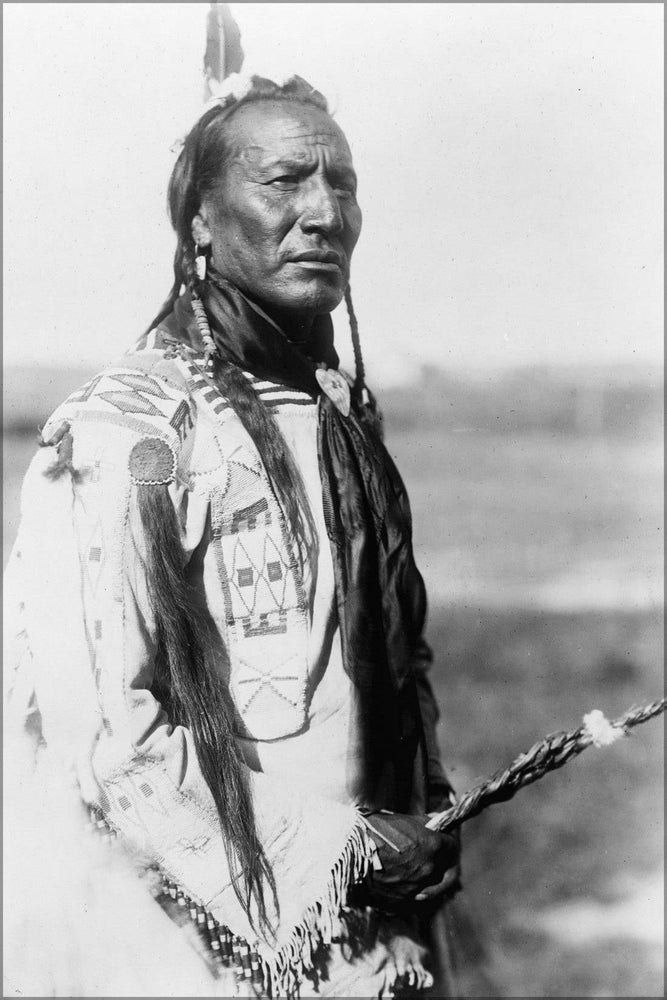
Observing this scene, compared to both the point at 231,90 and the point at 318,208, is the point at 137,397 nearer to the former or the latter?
the point at 318,208

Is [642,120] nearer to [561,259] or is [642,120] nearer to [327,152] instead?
[561,259]

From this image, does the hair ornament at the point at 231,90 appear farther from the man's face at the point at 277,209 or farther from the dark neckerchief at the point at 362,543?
the dark neckerchief at the point at 362,543

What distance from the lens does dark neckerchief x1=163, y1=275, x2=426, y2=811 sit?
2.22 metres

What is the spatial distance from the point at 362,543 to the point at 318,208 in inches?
25.6

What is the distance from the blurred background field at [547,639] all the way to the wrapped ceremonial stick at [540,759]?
0.10ft

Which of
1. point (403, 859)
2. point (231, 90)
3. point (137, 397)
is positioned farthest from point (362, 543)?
point (231, 90)

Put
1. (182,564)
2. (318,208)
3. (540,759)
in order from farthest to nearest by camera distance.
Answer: (540,759) < (318,208) < (182,564)

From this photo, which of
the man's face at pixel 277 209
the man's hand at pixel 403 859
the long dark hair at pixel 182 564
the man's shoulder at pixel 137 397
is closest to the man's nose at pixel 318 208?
the man's face at pixel 277 209

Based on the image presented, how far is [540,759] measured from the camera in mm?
2525

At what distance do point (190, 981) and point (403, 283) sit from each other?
1.45 m

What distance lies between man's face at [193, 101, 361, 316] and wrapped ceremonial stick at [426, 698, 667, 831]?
1.08m

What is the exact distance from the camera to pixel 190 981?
2201 mm

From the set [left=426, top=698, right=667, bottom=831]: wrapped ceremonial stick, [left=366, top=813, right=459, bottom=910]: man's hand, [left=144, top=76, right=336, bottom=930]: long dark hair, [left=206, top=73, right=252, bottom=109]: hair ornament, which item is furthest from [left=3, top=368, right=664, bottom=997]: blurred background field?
[left=206, top=73, right=252, bottom=109]: hair ornament

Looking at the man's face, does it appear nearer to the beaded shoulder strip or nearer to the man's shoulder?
the man's shoulder
